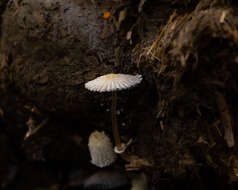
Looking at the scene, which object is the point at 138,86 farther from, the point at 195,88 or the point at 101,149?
the point at 101,149

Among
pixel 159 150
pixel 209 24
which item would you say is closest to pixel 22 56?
pixel 159 150

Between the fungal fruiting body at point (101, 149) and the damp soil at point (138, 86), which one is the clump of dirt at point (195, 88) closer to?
the damp soil at point (138, 86)

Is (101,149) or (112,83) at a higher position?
(112,83)

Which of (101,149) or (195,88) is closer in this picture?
(195,88)

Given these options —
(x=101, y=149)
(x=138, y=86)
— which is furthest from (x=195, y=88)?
(x=101, y=149)

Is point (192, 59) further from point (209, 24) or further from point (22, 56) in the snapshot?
point (22, 56)

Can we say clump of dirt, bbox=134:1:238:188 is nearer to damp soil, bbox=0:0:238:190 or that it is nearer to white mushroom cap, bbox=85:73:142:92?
damp soil, bbox=0:0:238:190
